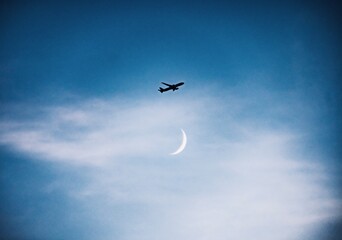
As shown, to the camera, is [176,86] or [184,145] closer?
[176,86]

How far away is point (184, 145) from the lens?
12031cm

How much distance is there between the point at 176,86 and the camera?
110 meters

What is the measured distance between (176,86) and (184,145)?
20630 millimetres

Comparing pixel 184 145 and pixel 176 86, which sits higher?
pixel 176 86
